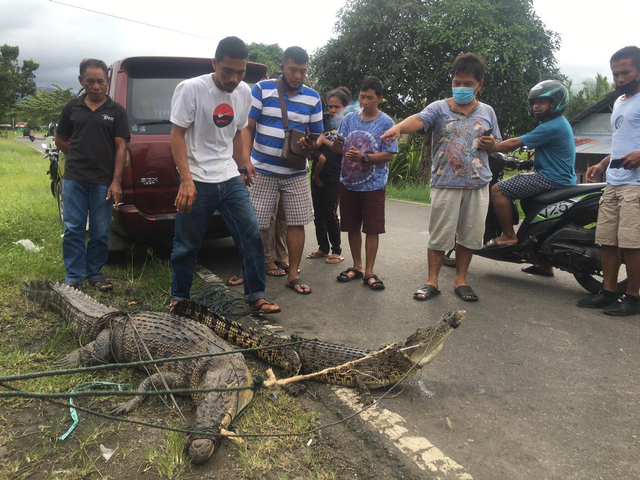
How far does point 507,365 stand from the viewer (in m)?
3.12

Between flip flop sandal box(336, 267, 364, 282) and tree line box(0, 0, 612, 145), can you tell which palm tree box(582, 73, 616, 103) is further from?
flip flop sandal box(336, 267, 364, 282)

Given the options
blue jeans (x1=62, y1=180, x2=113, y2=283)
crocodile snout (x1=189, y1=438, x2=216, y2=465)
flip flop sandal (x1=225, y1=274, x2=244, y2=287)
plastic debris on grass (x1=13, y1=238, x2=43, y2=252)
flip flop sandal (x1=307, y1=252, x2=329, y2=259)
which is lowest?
plastic debris on grass (x1=13, y1=238, x2=43, y2=252)

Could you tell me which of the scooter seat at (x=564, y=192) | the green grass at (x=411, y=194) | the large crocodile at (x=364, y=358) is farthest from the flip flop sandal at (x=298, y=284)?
the green grass at (x=411, y=194)

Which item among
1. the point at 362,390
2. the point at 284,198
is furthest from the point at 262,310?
the point at 362,390

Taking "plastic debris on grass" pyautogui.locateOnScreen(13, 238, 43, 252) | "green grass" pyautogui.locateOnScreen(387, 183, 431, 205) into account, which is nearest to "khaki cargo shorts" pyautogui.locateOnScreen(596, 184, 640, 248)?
"plastic debris on grass" pyautogui.locateOnScreen(13, 238, 43, 252)

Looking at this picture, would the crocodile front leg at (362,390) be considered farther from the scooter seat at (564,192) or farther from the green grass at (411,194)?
the green grass at (411,194)

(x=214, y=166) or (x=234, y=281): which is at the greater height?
(x=214, y=166)

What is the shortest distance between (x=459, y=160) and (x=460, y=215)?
0.53 m

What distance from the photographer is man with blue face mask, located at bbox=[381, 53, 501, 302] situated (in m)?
4.17

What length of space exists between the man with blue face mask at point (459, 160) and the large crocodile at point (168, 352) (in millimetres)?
2197

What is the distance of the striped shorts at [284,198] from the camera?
4441 mm

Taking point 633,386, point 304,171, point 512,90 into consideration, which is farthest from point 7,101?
point 633,386

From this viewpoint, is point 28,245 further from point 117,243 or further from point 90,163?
point 90,163

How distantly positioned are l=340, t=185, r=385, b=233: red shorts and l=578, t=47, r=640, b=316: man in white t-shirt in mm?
1898
